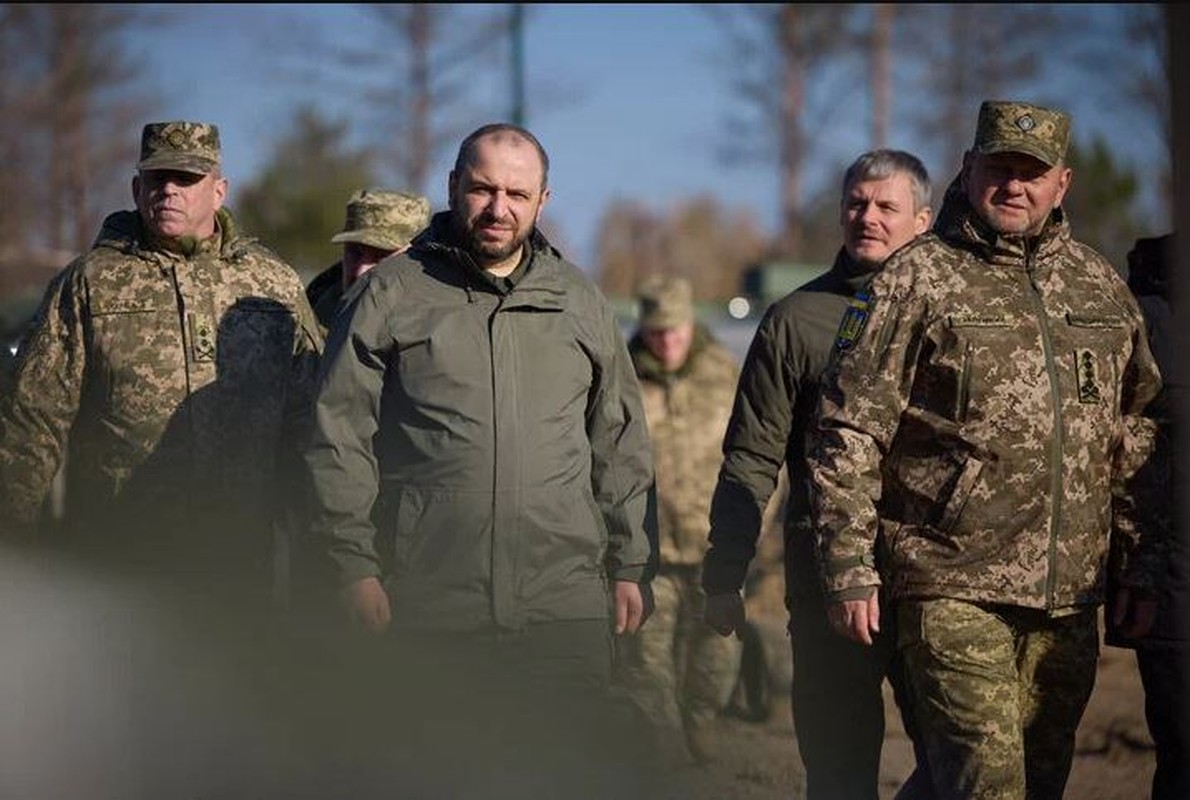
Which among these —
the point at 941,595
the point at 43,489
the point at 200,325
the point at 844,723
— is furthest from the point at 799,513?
the point at 43,489

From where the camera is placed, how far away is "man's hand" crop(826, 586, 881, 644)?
5.09m

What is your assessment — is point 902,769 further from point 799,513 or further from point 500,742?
point 500,742

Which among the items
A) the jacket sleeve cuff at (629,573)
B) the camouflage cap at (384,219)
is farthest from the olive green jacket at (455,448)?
the camouflage cap at (384,219)

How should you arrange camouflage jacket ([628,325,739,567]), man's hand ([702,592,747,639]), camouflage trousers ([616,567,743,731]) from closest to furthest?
man's hand ([702,592,747,639]), camouflage trousers ([616,567,743,731]), camouflage jacket ([628,325,739,567])

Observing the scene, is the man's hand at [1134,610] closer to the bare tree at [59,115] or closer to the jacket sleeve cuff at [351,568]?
the jacket sleeve cuff at [351,568]

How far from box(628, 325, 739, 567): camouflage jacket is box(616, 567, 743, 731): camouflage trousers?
127mm

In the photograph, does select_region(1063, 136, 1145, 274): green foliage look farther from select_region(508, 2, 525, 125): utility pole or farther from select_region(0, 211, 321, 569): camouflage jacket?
select_region(0, 211, 321, 569): camouflage jacket

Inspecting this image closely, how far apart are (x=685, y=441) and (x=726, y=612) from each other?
3.05 m

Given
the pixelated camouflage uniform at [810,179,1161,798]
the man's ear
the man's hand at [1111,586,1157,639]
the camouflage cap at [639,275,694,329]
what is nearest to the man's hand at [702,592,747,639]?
the pixelated camouflage uniform at [810,179,1161,798]

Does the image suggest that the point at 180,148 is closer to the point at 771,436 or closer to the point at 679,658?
the point at 771,436

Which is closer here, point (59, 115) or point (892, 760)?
point (892, 760)

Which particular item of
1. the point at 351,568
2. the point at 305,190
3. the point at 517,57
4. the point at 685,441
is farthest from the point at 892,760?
the point at 305,190

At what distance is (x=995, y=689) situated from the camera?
5098mm

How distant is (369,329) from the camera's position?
5.38 metres
